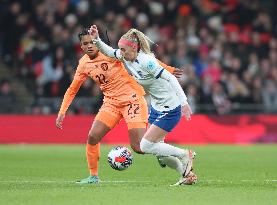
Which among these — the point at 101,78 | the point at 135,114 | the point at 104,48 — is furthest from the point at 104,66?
the point at 135,114

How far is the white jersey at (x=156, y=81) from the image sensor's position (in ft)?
41.4

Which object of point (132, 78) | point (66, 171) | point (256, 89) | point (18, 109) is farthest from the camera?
point (256, 89)

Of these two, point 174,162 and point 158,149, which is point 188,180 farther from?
point 158,149

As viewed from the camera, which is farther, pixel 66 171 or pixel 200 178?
pixel 66 171

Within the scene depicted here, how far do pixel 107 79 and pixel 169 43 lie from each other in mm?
13765

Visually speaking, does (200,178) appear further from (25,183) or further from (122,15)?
(122,15)

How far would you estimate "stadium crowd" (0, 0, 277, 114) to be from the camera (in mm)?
26328

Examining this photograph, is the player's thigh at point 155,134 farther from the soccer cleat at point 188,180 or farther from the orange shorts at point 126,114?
the orange shorts at point 126,114

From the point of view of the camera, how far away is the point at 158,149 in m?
12.8

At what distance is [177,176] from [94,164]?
2032 millimetres

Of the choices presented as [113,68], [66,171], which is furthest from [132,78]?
[66,171]

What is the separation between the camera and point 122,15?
92.2ft

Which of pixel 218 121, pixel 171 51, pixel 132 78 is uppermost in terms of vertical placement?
pixel 132 78

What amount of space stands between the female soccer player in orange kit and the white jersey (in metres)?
0.92
